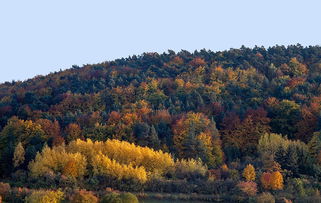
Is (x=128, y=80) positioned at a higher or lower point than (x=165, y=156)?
higher

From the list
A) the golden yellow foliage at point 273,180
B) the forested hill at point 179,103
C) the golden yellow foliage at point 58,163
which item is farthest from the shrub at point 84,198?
the forested hill at point 179,103

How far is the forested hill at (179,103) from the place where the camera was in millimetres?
82875

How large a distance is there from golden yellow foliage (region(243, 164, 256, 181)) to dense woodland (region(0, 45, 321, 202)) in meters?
0.16

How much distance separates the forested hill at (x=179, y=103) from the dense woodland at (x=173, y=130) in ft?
0.60

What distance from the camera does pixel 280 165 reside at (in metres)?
72.5

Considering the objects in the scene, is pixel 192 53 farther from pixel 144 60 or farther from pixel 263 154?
pixel 263 154

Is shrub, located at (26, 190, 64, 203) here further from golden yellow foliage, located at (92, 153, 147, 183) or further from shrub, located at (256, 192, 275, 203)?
shrub, located at (256, 192, 275, 203)

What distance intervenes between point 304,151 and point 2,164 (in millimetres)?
36445

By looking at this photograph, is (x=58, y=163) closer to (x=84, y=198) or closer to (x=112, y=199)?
(x=84, y=198)

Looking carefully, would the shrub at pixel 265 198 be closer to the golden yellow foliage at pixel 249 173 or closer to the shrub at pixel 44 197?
the golden yellow foliage at pixel 249 173

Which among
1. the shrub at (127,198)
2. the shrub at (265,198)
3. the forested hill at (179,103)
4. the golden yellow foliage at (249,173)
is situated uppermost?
the forested hill at (179,103)

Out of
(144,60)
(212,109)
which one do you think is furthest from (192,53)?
(212,109)

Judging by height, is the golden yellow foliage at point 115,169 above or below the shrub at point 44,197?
above

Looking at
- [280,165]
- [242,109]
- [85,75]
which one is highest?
[85,75]
